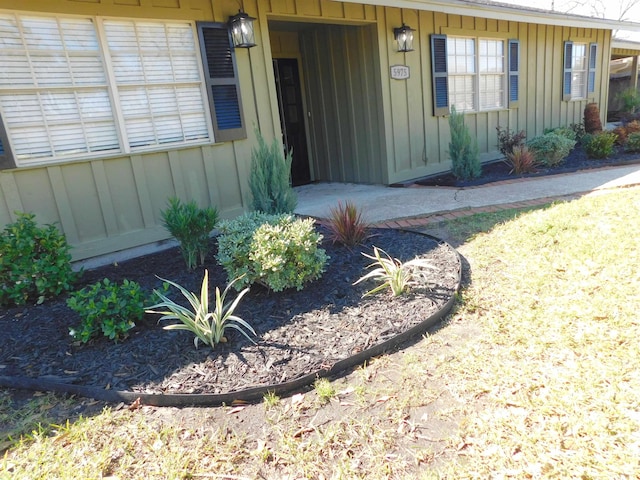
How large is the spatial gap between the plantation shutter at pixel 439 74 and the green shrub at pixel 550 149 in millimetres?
1655

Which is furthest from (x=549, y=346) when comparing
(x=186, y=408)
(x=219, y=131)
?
(x=219, y=131)

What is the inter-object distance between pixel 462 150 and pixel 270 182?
140 inches

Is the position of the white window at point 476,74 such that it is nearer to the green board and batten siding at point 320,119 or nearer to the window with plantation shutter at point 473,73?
the window with plantation shutter at point 473,73

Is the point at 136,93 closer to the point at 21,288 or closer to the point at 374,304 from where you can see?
the point at 21,288

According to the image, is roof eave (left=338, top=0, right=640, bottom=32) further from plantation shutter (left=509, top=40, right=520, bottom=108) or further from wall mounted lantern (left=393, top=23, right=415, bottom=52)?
plantation shutter (left=509, top=40, right=520, bottom=108)

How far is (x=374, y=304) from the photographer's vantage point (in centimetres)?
271

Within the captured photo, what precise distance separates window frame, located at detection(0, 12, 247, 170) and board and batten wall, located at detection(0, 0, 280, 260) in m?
0.05

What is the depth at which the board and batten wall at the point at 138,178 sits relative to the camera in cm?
358

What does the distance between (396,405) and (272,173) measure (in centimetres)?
250

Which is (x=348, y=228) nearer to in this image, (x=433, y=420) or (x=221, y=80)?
(x=433, y=420)

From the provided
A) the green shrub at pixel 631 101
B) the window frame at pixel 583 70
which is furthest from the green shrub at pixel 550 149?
the green shrub at pixel 631 101

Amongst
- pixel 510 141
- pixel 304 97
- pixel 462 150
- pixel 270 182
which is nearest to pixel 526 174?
pixel 510 141

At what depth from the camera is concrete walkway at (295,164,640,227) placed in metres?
4.59

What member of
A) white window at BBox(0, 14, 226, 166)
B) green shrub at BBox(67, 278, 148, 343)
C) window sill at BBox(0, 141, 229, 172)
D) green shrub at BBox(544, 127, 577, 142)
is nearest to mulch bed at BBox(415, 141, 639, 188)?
green shrub at BBox(544, 127, 577, 142)
